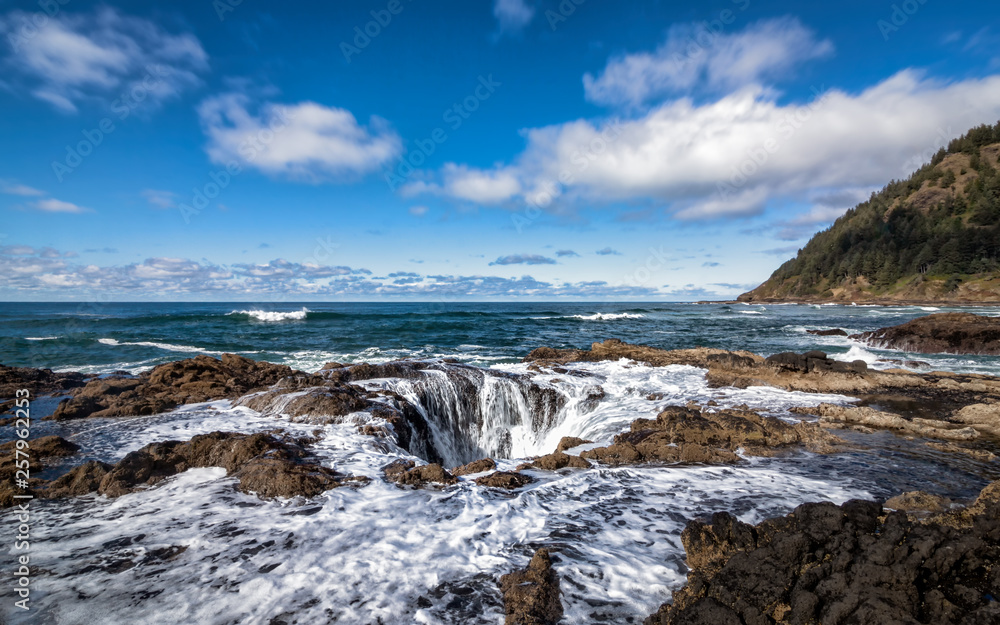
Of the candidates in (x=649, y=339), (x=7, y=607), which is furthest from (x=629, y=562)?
(x=649, y=339)

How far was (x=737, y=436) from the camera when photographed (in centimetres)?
758

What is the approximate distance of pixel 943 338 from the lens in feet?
67.9

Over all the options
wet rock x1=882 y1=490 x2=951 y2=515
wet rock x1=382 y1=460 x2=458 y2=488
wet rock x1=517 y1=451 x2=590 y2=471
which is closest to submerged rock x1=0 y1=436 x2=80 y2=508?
wet rock x1=382 y1=460 x2=458 y2=488

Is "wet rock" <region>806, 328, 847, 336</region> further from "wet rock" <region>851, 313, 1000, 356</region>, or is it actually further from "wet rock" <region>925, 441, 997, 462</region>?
"wet rock" <region>925, 441, 997, 462</region>

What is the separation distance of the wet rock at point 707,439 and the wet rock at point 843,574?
2.94 m

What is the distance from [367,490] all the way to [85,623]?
112 inches

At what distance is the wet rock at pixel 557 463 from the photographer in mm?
6621

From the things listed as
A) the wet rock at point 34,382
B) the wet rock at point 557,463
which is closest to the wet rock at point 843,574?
the wet rock at point 557,463

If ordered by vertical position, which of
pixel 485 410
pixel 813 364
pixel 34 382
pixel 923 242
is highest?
pixel 923 242

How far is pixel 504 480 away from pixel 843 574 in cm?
370

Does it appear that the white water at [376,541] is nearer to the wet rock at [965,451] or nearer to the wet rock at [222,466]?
the wet rock at [222,466]

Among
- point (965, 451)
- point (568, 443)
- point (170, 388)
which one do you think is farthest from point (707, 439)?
point (170, 388)

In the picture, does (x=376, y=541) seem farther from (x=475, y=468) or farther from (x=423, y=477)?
(x=475, y=468)

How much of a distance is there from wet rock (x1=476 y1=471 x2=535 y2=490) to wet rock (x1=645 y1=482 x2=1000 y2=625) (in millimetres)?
2442
